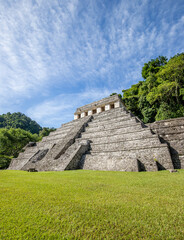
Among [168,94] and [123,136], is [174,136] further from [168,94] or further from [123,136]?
[168,94]

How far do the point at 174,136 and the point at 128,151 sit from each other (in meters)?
3.06

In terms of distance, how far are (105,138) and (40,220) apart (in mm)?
8536

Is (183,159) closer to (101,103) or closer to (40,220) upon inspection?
(40,220)

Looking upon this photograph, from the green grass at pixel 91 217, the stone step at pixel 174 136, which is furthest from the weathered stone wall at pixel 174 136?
the green grass at pixel 91 217

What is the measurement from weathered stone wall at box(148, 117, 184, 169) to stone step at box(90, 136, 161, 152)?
910mm

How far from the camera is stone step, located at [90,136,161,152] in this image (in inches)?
297

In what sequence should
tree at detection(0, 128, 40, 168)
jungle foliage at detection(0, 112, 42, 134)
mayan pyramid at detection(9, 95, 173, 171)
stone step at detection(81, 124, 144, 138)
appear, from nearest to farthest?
mayan pyramid at detection(9, 95, 173, 171)
stone step at detection(81, 124, 144, 138)
tree at detection(0, 128, 40, 168)
jungle foliage at detection(0, 112, 42, 134)

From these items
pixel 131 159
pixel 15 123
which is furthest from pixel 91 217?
pixel 15 123

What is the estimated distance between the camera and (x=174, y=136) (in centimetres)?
778

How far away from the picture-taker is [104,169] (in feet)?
23.4

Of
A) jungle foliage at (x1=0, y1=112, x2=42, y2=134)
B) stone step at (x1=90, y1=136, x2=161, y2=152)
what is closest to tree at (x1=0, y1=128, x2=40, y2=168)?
stone step at (x1=90, y1=136, x2=161, y2=152)

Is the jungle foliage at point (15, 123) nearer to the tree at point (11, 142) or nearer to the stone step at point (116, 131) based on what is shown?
the tree at point (11, 142)

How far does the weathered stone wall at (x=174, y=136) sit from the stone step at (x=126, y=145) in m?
0.91

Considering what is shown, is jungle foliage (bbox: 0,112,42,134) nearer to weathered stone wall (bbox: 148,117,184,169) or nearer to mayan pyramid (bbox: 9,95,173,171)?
mayan pyramid (bbox: 9,95,173,171)
